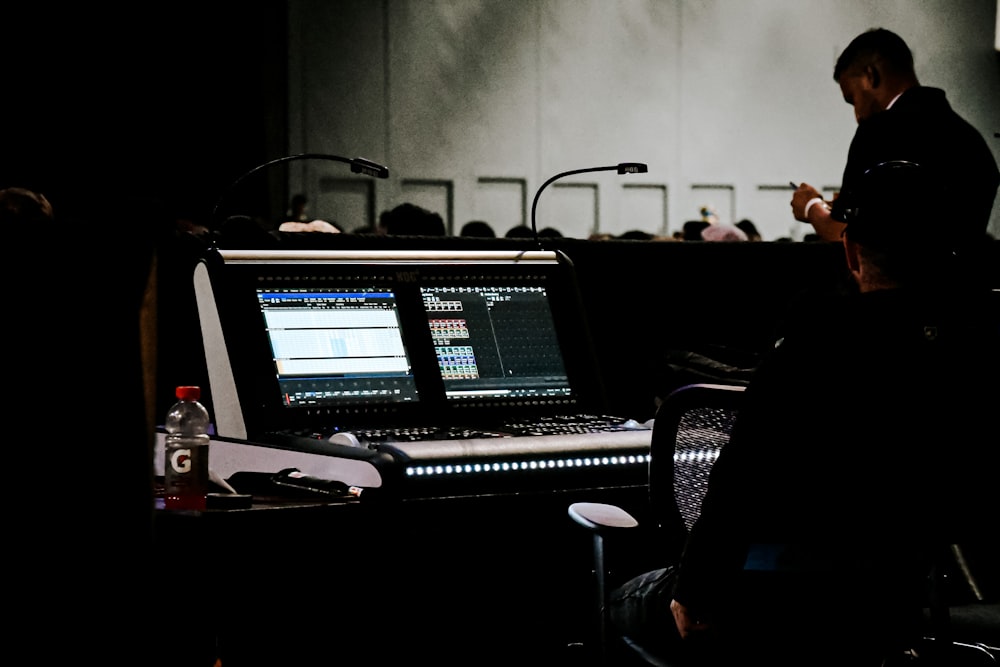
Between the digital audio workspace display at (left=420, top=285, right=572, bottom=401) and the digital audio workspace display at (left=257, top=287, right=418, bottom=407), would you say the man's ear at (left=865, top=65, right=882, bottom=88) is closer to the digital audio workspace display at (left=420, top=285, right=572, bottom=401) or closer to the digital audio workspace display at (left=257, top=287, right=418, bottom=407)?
the digital audio workspace display at (left=420, top=285, right=572, bottom=401)

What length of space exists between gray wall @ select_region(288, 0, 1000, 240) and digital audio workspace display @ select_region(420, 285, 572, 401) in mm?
5163

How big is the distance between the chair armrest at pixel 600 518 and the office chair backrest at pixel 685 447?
0.17ft

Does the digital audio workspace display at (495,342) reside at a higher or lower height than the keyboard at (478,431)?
higher

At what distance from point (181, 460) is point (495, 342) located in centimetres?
81

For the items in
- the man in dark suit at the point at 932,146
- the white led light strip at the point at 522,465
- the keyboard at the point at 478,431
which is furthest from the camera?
the man in dark suit at the point at 932,146

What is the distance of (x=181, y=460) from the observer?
1660 mm

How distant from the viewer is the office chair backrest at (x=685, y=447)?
1536 mm

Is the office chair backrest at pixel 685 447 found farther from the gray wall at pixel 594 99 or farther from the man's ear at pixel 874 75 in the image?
the gray wall at pixel 594 99

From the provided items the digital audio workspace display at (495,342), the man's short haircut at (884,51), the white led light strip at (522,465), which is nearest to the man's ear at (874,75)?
the man's short haircut at (884,51)

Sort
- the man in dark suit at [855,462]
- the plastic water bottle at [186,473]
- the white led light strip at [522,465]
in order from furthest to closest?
the white led light strip at [522,465]
the plastic water bottle at [186,473]
the man in dark suit at [855,462]

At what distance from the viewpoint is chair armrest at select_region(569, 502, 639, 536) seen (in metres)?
1.62

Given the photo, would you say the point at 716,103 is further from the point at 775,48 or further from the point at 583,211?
the point at 583,211

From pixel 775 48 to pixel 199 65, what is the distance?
13.2 ft

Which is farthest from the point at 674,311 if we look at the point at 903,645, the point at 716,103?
the point at 716,103
